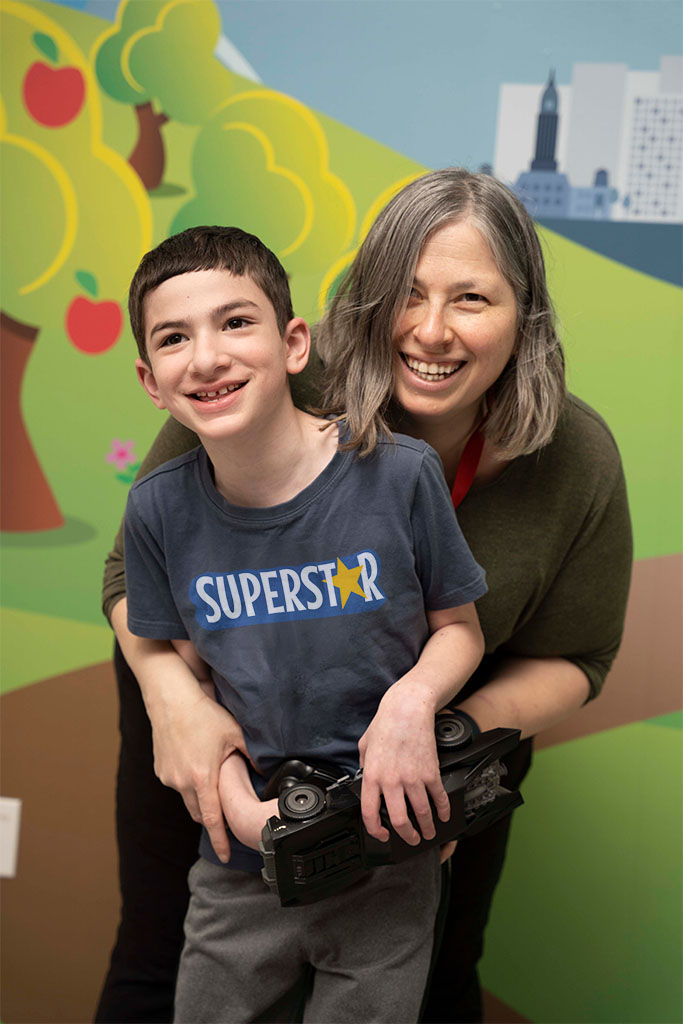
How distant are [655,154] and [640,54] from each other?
0.57 ft

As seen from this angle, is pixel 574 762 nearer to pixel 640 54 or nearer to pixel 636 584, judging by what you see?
pixel 636 584

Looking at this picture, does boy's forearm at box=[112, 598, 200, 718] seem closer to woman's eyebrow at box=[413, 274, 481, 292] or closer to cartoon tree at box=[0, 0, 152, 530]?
woman's eyebrow at box=[413, 274, 481, 292]

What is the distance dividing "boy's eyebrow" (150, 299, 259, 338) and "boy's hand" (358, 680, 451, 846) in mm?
440

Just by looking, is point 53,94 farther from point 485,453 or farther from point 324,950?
point 324,950

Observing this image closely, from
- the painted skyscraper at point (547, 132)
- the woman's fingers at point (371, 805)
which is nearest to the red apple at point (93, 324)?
the painted skyscraper at point (547, 132)

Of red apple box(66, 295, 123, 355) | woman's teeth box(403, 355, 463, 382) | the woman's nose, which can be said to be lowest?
woman's teeth box(403, 355, 463, 382)

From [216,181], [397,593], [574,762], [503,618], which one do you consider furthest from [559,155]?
[574,762]

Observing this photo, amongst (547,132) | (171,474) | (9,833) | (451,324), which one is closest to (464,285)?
(451,324)

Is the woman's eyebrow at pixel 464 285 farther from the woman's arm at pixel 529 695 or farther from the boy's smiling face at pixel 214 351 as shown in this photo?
the woman's arm at pixel 529 695

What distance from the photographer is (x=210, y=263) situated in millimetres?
1019

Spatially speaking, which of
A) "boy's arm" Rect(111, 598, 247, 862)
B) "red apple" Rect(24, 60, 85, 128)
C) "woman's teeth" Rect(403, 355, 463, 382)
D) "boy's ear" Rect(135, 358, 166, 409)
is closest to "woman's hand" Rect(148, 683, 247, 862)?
"boy's arm" Rect(111, 598, 247, 862)

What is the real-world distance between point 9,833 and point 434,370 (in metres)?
1.55

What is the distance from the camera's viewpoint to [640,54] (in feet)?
5.51

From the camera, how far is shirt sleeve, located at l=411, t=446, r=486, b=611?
41.8 inches
